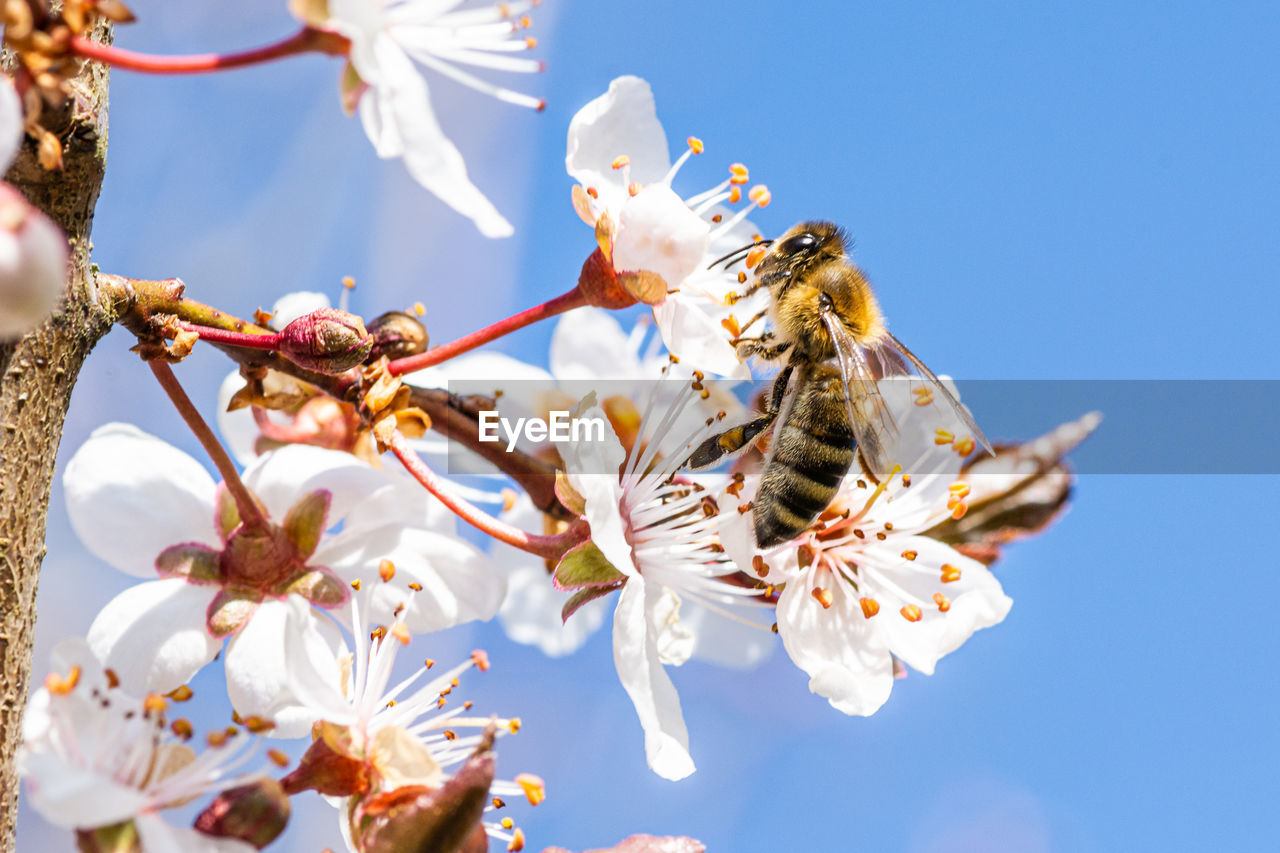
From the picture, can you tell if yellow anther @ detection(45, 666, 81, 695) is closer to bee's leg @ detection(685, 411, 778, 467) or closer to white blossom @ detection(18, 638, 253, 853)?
white blossom @ detection(18, 638, 253, 853)

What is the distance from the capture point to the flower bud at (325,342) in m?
1.30

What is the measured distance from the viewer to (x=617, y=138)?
63.6 inches

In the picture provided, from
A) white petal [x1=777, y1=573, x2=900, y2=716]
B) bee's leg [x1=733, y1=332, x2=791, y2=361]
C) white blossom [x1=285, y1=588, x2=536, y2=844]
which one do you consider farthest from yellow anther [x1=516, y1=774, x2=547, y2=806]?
Result: bee's leg [x1=733, y1=332, x2=791, y2=361]

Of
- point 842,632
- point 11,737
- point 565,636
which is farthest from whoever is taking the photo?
point 565,636

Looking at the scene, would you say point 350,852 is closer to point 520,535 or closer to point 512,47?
point 520,535

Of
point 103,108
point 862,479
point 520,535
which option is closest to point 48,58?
point 103,108

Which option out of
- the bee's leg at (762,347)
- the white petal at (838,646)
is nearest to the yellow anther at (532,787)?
the white petal at (838,646)

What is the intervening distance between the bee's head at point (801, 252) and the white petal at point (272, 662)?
0.78 m

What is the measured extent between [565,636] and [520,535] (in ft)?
2.61

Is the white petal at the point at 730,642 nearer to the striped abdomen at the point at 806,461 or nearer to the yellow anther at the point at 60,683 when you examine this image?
the striped abdomen at the point at 806,461

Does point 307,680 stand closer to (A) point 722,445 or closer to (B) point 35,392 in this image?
(B) point 35,392

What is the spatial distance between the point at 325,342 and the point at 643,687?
0.54 meters

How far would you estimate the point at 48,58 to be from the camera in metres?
0.95

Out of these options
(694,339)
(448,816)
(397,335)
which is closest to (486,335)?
(397,335)
